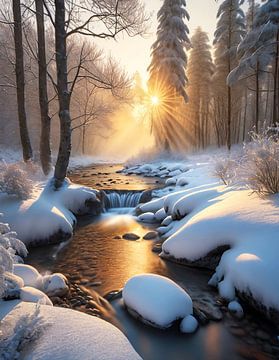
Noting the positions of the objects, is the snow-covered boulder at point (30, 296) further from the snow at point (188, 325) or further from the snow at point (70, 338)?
the snow at point (188, 325)

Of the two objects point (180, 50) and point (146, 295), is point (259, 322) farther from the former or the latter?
point (180, 50)

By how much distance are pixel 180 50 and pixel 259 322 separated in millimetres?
22203

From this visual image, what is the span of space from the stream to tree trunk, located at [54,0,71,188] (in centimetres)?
189

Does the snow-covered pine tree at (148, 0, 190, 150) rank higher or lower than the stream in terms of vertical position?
higher

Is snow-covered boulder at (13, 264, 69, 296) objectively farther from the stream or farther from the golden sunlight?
the golden sunlight

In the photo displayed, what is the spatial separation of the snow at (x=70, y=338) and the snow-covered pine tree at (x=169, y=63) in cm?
2191

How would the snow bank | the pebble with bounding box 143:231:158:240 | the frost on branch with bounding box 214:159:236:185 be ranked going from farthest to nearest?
the frost on branch with bounding box 214:159:236:185, the pebble with bounding box 143:231:158:240, the snow bank

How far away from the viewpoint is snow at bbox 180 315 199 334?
13.2 ft

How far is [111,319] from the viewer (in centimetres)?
435

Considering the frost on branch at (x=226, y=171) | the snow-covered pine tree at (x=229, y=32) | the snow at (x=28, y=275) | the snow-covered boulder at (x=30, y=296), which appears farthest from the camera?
the snow-covered pine tree at (x=229, y=32)

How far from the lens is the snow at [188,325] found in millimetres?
4031

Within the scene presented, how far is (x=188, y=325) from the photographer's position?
160 inches

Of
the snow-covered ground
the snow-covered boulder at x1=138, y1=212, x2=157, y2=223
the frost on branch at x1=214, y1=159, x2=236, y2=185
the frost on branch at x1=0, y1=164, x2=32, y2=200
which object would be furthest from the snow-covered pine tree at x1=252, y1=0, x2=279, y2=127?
the frost on branch at x1=0, y1=164, x2=32, y2=200

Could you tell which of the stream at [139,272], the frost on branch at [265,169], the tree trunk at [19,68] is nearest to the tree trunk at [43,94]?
the tree trunk at [19,68]
